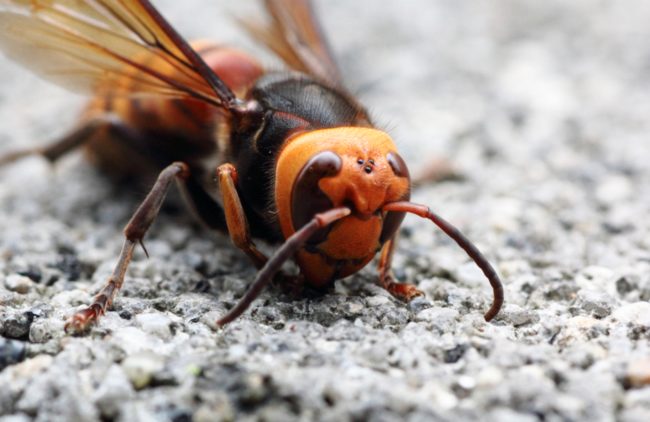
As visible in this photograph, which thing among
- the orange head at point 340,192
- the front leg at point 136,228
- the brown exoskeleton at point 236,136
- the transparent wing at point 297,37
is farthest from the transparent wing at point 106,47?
the transparent wing at point 297,37

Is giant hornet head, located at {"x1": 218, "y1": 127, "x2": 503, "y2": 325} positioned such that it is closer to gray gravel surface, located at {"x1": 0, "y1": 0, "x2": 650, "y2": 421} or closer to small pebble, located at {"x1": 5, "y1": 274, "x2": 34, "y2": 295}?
gray gravel surface, located at {"x1": 0, "y1": 0, "x2": 650, "y2": 421}

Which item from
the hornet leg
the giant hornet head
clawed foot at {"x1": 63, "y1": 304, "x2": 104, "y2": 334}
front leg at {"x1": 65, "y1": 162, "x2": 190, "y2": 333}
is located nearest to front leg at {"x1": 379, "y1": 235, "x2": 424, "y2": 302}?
the giant hornet head

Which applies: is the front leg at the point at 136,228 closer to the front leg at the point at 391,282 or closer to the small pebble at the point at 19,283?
the small pebble at the point at 19,283

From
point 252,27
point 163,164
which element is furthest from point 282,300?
point 252,27

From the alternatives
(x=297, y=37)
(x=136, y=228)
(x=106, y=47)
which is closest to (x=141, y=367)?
(x=136, y=228)

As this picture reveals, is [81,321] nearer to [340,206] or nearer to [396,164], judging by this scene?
[340,206]

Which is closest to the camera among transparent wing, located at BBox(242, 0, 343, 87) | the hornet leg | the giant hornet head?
the giant hornet head
